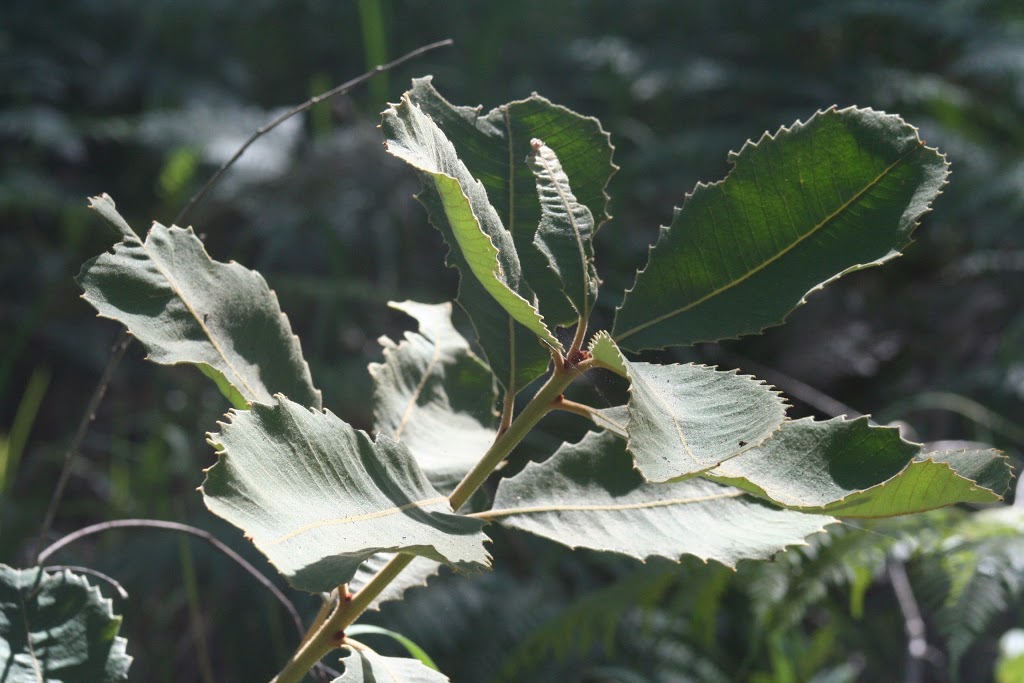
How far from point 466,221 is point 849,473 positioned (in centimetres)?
22

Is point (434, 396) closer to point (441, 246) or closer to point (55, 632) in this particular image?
point (55, 632)

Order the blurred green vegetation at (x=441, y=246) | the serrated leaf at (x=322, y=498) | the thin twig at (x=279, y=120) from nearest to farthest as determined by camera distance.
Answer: the serrated leaf at (x=322, y=498)
the thin twig at (x=279, y=120)
the blurred green vegetation at (x=441, y=246)

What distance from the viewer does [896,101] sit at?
251 centimetres

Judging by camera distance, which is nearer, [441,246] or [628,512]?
[628,512]

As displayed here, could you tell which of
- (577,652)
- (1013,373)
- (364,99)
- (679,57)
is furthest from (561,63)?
(577,652)

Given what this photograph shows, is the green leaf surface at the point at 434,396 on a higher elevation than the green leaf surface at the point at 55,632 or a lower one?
higher

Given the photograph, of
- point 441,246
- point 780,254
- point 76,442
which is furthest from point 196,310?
point 441,246

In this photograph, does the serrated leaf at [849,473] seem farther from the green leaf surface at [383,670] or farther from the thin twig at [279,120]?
the thin twig at [279,120]

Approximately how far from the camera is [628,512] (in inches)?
20.7

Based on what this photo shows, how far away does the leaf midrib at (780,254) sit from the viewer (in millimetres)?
479

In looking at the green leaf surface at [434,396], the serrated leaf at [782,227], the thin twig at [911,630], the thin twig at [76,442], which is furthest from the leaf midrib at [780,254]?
the thin twig at [911,630]

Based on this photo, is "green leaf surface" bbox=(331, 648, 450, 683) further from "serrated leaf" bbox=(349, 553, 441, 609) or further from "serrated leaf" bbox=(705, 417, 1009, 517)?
"serrated leaf" bbox=(705, 417, 1009, 517)

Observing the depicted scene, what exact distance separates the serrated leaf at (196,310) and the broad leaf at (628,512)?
156mm

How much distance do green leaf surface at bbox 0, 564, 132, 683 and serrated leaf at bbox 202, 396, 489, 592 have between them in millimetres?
A: 170
